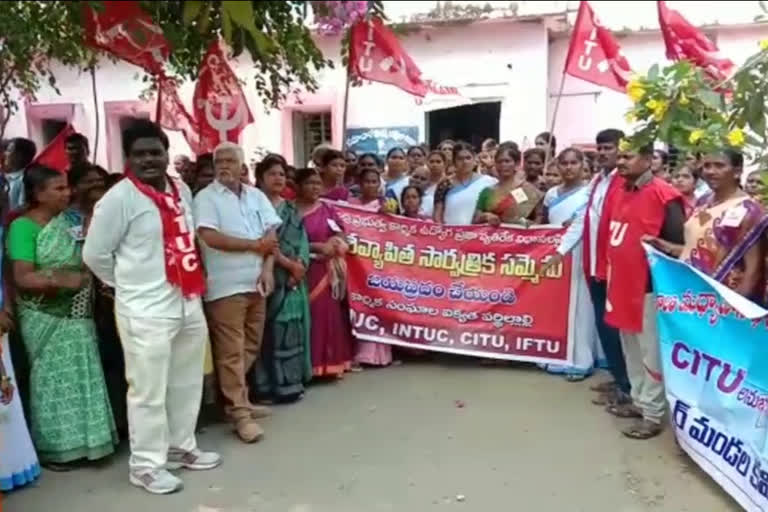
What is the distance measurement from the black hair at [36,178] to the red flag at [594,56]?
508 cm

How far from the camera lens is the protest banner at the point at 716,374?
3.38 metres

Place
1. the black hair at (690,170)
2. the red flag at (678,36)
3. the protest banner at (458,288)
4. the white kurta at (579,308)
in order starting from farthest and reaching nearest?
the red flag at (678,36) < the black hair at (690,170) < the protest banner at (458,288) < the white kurta at (579,308)

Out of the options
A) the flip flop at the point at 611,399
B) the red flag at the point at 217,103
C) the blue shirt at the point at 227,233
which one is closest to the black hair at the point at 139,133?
the blue shirt at the point at 227,233

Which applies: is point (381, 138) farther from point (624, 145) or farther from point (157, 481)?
point (157, 481)

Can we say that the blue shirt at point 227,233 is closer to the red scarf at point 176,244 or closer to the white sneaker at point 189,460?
the red scarf at point 176,244

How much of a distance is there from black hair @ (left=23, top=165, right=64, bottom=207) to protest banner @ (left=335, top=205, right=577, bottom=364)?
2411mm

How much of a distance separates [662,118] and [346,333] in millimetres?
2973

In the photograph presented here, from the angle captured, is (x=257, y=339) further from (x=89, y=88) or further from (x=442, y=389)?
(x=89, y=88)

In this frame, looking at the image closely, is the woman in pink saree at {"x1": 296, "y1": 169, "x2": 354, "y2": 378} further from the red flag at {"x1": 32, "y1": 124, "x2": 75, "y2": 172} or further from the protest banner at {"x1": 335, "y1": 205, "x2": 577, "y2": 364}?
the red flag at {"x1": 32, "y1": 124, "x2": 75, "y2": 172}

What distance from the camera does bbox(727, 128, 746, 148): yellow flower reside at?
3.46 m

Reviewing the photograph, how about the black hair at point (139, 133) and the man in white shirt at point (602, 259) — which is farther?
the man in white shirt at point (602, 259)

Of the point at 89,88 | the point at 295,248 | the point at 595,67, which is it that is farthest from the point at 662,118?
the point at 89,88

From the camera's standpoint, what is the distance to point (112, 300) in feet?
14.1

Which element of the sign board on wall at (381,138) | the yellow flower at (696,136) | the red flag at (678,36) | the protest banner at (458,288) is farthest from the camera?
the sign board on wall at (381,138)
